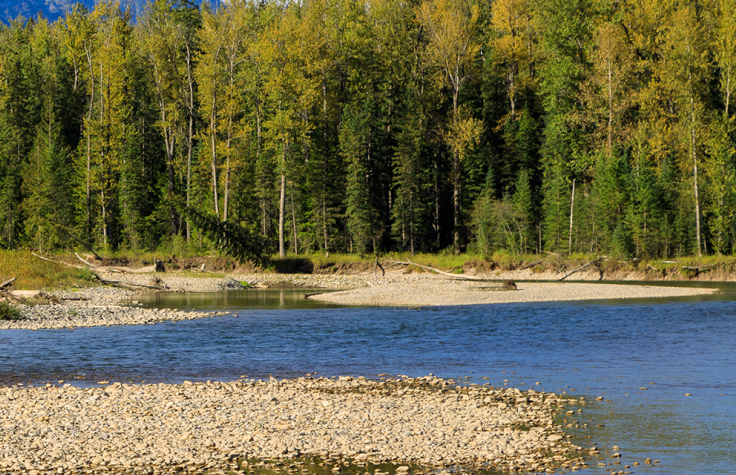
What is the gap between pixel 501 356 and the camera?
20453 mm

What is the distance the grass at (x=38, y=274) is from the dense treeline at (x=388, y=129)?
1127cm

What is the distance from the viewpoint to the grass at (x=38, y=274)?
114 feet

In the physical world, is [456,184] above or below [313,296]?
above

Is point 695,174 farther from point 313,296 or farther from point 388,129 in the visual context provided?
point 313,296

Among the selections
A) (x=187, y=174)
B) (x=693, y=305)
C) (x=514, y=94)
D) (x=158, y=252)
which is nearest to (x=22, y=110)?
(x=187, y=174)

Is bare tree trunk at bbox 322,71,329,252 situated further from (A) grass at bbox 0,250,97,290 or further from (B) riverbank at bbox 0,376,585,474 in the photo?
(B) riverbank at bbox 0,376,585,474

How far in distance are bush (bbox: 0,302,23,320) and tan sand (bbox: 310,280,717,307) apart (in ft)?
49.0

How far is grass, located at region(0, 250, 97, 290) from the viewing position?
1369 inches

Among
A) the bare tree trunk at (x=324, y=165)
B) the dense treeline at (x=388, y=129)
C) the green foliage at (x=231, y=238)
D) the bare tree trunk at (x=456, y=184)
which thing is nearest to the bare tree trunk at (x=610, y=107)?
the dense treeline at (x=388, y=129)

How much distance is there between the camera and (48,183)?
62250 mm

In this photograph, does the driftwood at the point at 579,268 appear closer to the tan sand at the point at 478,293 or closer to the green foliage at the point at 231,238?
the tan sand at the point at 478,293

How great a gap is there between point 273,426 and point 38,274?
97.7ft

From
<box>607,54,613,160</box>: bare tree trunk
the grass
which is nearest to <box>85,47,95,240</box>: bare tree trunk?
the grass

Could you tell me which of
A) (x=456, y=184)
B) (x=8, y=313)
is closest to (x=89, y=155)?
(x=456, y=184)
